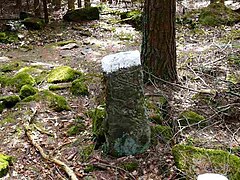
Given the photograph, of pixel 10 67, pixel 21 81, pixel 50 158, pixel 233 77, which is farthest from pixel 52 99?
pixel 233 77

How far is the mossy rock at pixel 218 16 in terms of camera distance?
11.2 m

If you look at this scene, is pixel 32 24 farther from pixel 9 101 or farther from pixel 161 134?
pixel 161 134

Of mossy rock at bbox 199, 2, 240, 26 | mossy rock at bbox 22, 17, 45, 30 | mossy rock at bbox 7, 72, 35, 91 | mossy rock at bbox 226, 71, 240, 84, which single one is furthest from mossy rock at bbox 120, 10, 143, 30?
mossy rock at bbox 226, 71, 240, 84

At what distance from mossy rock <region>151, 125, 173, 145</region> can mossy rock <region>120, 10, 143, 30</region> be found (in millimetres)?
7833

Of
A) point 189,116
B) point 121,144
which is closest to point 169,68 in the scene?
point 189,116

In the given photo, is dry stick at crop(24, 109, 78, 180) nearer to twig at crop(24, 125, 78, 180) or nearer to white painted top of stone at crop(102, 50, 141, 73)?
twig at crop(24, 125, 78, 180)

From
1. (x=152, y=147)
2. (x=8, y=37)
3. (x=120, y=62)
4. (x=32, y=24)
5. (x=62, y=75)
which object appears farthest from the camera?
(x=32, y=24)

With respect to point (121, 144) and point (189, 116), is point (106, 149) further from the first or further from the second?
point (189, 116)

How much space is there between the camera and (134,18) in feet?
41.5

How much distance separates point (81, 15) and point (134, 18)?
2.22 m

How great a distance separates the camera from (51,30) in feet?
40.1

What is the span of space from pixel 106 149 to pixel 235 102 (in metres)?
1.90

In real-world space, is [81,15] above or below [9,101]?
above

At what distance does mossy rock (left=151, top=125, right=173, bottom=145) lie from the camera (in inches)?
169
